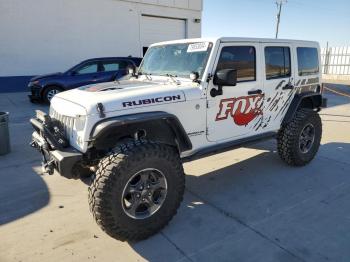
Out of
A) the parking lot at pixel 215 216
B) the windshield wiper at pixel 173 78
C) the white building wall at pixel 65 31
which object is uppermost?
the white building wall at pixel 65 31

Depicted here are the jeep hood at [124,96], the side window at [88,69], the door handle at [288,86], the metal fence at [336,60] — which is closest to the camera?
the jeep hood at [124,96]

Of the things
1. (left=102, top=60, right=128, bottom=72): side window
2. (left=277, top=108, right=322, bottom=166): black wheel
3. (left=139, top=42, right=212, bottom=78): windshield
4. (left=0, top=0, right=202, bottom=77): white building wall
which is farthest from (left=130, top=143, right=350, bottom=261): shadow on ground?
(left=0, top=0, right=202, bottom=77): white building wall

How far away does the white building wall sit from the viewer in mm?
13727

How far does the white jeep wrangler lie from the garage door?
13.1 metres

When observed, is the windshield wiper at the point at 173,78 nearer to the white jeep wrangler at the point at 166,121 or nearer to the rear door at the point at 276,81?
the white jeep wrangler at the point at 166,121

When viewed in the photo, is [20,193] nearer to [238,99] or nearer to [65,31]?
[238,99]

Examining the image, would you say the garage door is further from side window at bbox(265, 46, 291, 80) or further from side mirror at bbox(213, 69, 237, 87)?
side mirror at bbox(213, 69, 237, 87)

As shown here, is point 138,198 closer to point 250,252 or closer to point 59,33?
point 250,252

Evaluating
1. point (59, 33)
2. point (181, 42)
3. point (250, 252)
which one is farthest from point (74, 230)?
point (59, 33)

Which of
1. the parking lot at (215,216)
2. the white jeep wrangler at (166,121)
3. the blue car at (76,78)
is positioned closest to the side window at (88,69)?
the blue car at (76,78)

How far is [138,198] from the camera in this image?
315 cm

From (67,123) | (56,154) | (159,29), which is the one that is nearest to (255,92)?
(67,123)

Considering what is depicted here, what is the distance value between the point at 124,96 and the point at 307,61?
3316 mm

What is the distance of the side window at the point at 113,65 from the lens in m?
10.9
